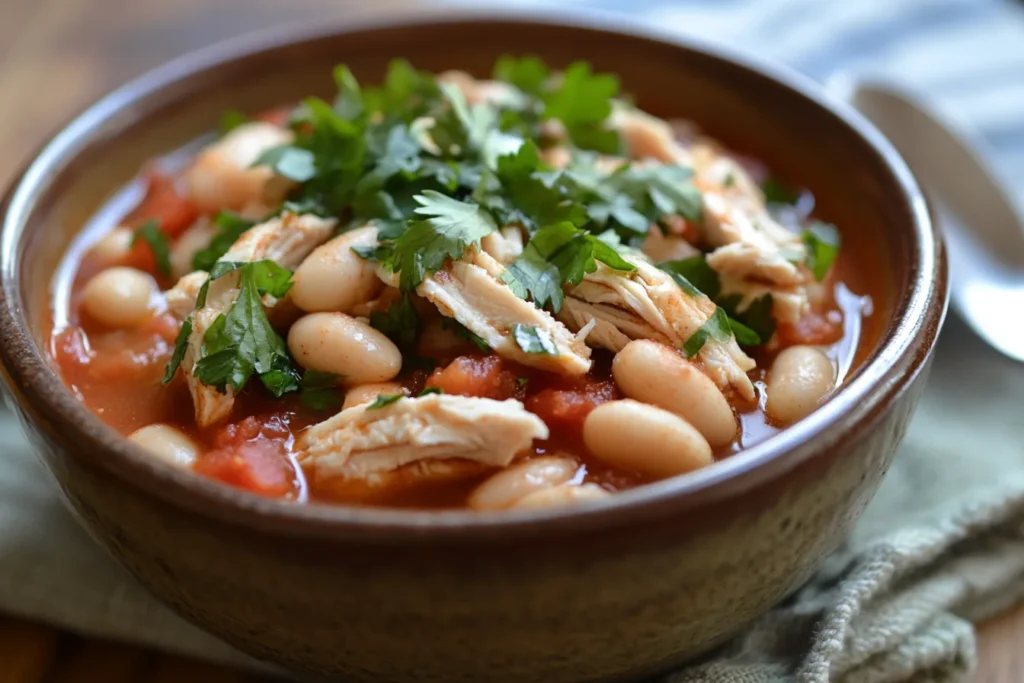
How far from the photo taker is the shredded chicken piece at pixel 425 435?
178 cm

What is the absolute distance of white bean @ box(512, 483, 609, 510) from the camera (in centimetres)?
169

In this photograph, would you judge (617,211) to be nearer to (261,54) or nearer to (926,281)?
(926,281)

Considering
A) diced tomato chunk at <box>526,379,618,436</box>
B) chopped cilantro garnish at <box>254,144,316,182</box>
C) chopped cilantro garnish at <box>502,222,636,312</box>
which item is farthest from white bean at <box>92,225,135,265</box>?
diced tomato chunk at <box>526,379,618,436</box>

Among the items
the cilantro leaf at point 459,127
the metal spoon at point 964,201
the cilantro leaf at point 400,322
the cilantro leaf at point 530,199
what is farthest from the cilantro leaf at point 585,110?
the metal spoon at point 964,201

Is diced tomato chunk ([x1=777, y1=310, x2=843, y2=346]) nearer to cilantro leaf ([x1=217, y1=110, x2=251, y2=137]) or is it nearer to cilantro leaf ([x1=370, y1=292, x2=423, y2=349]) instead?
cilantro leaf ([x1=370, y1=292, x2=423, y2=349])

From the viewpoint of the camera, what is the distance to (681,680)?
6.43ft

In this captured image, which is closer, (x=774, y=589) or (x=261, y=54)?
(x=774, y=589)

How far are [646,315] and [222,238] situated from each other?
95 centimetres

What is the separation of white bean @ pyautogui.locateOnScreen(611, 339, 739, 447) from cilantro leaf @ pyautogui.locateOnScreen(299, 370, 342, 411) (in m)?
0.52

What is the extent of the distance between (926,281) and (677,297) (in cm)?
47

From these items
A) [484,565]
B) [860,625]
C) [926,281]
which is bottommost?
[860,625]

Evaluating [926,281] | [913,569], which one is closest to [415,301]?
[926,281]

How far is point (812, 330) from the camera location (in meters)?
2.25

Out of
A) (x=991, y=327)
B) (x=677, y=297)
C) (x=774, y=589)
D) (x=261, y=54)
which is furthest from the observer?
(x=261, y=54)
